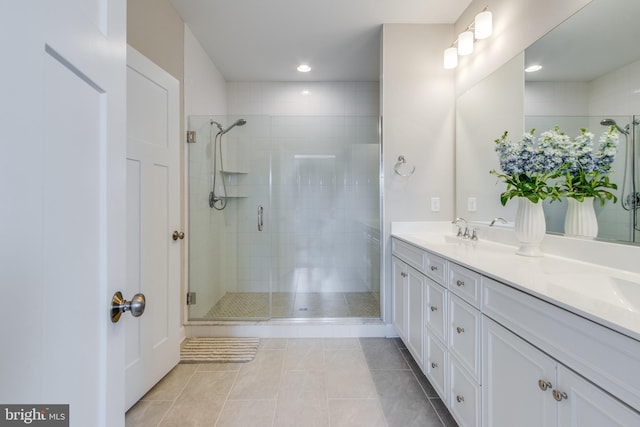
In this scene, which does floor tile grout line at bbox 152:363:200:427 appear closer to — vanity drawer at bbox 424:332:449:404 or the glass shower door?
the glass shower door

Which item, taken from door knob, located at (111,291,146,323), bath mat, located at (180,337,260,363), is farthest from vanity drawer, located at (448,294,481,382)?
bath mat, located at (180,337,260,363)

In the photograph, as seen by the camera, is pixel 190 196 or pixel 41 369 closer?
pixel 41 369

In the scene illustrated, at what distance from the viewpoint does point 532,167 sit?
144 cm

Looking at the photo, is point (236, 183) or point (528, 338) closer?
point (528, 338)

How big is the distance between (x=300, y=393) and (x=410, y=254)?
114cm

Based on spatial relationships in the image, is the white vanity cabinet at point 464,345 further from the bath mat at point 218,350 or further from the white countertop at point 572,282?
the bath mat at point 218,350

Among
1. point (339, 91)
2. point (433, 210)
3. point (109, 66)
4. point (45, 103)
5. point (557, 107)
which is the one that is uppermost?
point (339, 91)

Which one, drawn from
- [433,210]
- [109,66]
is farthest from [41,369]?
[433,210]

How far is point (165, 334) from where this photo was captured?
1.92 m

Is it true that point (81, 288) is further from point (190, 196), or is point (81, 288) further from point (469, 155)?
point (469, 155)

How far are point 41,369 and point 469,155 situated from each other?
253cm

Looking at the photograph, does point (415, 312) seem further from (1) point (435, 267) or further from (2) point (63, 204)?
(2) point (63, 204)

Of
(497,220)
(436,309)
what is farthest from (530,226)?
(436,309)

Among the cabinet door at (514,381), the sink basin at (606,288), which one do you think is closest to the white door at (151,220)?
the cabinet door at (514,381)
